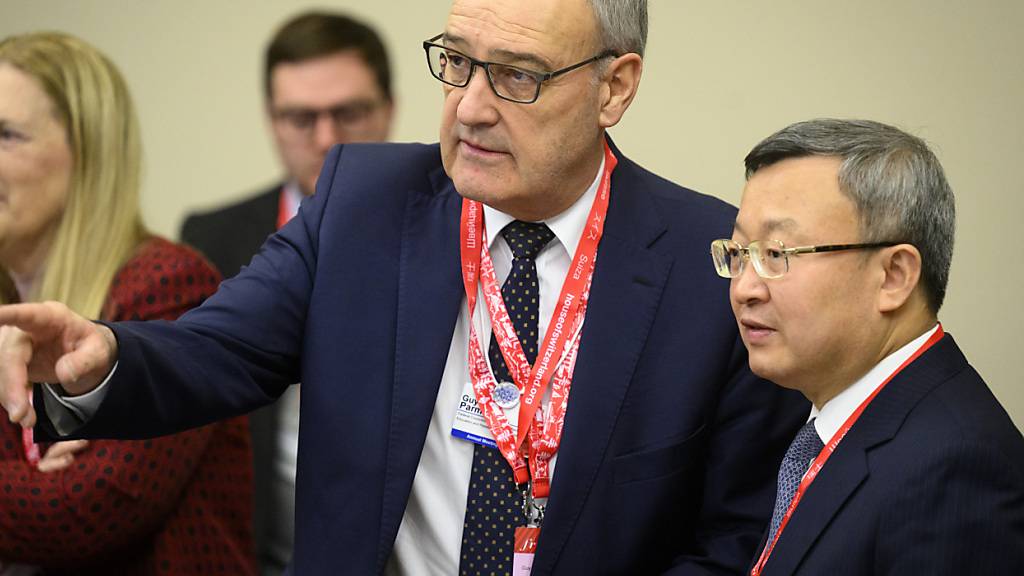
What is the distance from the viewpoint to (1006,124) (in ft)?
13.1

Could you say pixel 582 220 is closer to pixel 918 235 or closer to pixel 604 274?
pixel 604 274

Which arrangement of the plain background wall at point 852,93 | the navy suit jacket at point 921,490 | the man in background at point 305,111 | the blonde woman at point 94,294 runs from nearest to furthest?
the navy suit jacket at point 921,490, the blonde woman at point 94,294, the plain background wall at point 852,93, the man in background at point 305,111

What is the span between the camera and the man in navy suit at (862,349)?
176cm

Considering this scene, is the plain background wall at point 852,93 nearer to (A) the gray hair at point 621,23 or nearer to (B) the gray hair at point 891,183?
(A) the gray hair at point 621,23

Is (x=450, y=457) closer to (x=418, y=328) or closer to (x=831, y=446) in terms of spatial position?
(x=418, y=328)

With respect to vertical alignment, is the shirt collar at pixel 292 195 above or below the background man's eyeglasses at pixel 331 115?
below

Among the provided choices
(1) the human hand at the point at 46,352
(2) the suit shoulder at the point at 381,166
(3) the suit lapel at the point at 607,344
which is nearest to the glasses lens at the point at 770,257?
(3) the suit lapel at the point at 607,344

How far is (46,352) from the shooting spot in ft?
6.06

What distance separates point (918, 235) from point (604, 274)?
0.58 metres

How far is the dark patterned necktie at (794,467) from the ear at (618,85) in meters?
0.67

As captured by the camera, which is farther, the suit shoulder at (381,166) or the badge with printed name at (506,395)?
the suit shoulder at (381,166)

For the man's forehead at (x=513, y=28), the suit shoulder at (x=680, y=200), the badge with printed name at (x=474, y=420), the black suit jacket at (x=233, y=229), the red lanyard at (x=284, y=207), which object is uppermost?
the man's forehead at (x=513, y=28)

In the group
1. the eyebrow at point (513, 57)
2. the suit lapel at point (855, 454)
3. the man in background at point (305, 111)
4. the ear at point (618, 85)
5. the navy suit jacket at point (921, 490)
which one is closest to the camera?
the navy suit jacket at point (921, 490)

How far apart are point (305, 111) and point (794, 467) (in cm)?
251
